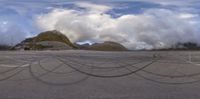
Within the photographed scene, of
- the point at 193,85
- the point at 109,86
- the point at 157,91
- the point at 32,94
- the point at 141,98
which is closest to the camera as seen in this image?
the point at 141,98

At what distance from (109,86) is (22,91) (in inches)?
201

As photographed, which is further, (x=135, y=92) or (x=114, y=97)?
(x=135, y=92)

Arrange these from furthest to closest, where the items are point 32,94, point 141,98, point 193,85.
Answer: point 193,85 < point 32,94 < point 141,98

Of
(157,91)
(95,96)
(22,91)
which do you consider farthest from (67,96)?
(157,91)

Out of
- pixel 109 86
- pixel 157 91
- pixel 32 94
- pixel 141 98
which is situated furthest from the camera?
pixel 109 86

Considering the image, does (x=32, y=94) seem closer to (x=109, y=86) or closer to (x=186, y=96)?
(x=109, y=86)

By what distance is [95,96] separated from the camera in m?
24.5

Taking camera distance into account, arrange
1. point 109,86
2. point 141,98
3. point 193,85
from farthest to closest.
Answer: point 193,85, point 109,86, point 141,98

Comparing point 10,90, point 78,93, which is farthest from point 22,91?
point 78,93

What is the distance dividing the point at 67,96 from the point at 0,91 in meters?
4.07

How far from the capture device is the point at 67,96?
2469 centimetres

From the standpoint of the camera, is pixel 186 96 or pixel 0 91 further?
pixel 0 91

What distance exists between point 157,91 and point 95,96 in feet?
13.7

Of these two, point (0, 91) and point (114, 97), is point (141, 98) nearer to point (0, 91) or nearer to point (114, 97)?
point (114, 97)
